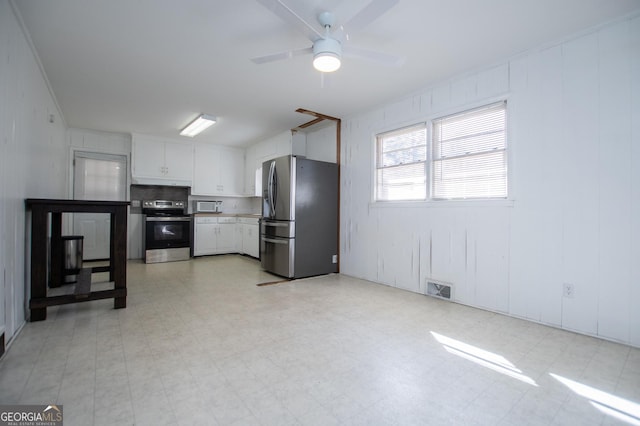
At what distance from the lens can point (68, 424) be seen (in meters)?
1.27

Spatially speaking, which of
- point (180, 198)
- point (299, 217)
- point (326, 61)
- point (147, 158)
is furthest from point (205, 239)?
point (326, 61)

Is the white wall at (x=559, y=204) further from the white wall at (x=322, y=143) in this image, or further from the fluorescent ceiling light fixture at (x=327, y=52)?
the white wall at (x=322, y=143)

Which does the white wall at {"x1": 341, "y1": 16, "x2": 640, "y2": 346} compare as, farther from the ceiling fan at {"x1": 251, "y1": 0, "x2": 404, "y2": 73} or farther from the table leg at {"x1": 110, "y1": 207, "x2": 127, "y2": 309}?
the table leg at {"x1": 110, "y1": 207, "x2": 127, "y2": 309}

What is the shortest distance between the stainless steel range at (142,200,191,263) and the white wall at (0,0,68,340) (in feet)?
8.13

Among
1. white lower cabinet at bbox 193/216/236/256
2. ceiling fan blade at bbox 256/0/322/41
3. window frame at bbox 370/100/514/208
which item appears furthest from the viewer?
white lower cabinet at bbox 193/216/236/256

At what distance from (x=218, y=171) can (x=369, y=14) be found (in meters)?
5.36

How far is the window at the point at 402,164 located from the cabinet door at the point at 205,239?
3.88m

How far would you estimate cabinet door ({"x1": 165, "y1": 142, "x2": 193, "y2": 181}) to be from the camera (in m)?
5.87

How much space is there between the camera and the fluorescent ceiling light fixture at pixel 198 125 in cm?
452

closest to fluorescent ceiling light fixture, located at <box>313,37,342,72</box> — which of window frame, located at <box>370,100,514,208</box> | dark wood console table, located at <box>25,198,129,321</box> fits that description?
window frame, located at <box>370,100,514,208</box>

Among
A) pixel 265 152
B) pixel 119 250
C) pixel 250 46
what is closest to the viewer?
pixel 250 46

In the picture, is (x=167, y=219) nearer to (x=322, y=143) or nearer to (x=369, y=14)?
(x=322, y=143)

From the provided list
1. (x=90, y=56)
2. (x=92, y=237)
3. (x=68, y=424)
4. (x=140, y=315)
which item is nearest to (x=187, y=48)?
(x=90, y=56)

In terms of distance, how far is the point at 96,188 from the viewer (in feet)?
18.2
